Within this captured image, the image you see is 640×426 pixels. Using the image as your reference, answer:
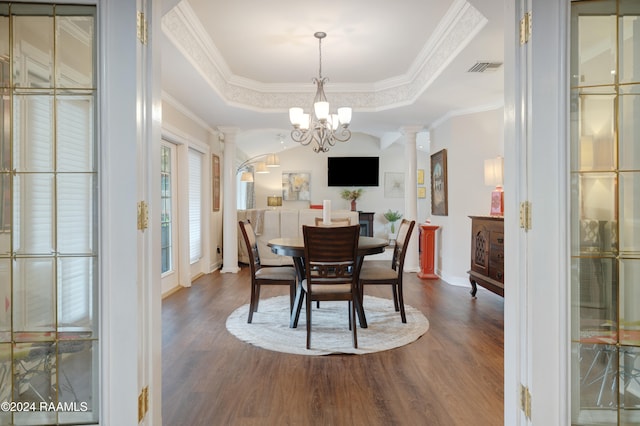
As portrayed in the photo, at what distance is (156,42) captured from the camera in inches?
59.7

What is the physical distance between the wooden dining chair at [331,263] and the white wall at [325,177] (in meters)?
7.73

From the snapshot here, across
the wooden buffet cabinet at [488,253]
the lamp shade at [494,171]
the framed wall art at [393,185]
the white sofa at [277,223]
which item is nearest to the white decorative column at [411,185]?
the white sofa at [277,223]

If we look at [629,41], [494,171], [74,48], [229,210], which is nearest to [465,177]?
[494,171]

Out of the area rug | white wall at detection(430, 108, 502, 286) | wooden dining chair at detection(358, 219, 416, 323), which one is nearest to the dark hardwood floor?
the area rug

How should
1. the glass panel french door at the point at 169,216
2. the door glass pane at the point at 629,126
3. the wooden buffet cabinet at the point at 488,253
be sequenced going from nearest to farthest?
the door glass pane at the point at 629,126
the wooden buffet cabinet at the point at 488,253
the glass panel french door at the point at 169,216

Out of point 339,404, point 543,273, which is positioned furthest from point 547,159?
point 339,404

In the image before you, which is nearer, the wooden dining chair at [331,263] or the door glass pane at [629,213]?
the door glass pane at [629,213]

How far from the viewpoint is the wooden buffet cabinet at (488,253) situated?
3688 millimetres

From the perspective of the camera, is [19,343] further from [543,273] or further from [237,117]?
[237,117]

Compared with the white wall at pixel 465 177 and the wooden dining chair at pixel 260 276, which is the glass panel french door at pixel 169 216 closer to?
the wooden dining chair at pixel 260 276

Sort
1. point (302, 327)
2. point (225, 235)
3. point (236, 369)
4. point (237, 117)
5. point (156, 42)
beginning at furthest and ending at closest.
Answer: point (225, 235) < point (237, 117) < point (302, 327) < point (236, 369) < point (156, 42)

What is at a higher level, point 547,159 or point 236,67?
point 236,67

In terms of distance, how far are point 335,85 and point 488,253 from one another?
2.89 m

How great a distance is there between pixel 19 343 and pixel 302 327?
7.37 feet
